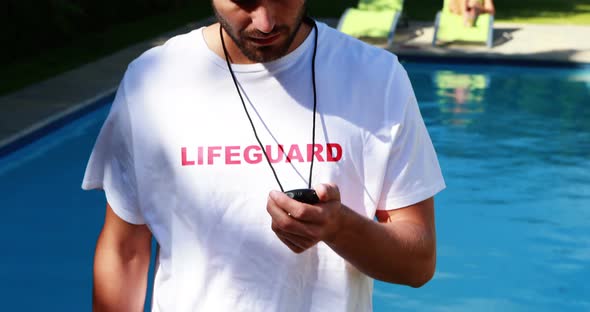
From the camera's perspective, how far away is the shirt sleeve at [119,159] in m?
1.90

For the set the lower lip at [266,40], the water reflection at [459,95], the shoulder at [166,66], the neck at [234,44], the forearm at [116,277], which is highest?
the lower lip at [266,40]

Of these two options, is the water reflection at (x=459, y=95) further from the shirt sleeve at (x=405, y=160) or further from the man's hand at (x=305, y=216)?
the man's hand at (x=305, y=216)

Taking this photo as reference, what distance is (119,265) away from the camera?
1967 millimetres

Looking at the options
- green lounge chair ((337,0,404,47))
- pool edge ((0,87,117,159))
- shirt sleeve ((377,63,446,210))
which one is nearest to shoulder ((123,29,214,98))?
shirt sleeve ((377,63,446,210))

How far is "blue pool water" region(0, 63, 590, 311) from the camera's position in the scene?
260 inches

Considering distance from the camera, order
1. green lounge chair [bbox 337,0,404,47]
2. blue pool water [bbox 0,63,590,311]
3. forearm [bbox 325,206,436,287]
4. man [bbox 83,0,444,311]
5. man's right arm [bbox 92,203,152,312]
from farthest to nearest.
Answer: green lounge chair [bbox 337,0,404,47] → blue pool water [bbox 0,63,590,311] → man's right arm [bbox 92,203,152,312] → man [bbox 83,0,444,311] → forearm [bbox 325,206,436,287]

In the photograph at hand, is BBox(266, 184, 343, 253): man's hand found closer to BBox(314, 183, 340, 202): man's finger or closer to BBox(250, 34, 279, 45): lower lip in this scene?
BBox(314, 183, 340, 202): man's finger

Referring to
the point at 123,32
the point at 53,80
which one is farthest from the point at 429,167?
the point at 123,32

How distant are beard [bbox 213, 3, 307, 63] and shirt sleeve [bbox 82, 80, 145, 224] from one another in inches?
10.2

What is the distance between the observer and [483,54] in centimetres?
1387

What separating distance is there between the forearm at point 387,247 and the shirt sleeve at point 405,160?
5cm

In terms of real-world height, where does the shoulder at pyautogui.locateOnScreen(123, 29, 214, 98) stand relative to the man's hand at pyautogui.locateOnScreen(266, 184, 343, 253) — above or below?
above

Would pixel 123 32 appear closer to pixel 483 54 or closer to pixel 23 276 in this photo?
pixel 483 54

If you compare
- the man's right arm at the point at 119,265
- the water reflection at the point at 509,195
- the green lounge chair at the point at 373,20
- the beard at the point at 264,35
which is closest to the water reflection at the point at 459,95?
the water reflection at the point at 509,195
